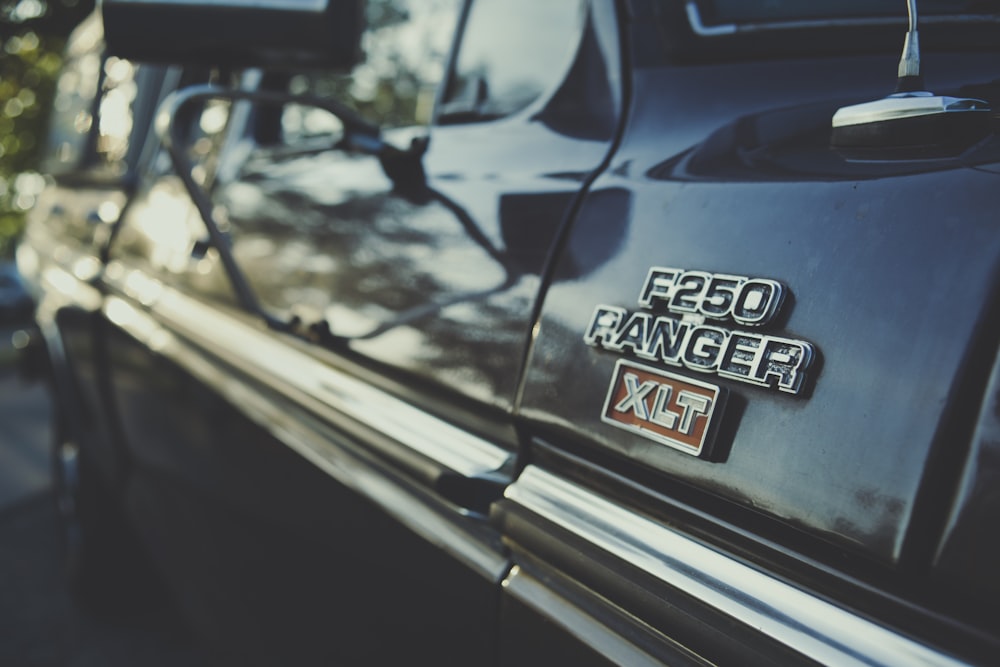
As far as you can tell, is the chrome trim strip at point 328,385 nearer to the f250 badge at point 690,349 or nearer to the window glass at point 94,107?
the f250 badge at point 690,349

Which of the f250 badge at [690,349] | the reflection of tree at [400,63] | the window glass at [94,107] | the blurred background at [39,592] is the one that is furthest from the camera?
the window glass at [94,107]

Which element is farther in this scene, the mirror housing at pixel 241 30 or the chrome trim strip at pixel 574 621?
the mirror housing at pixel 241 30

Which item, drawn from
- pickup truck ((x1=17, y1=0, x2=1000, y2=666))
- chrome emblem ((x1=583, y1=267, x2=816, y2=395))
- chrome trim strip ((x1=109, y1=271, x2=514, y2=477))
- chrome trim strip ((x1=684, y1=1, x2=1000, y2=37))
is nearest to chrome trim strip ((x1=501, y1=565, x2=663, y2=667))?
pickup truck ((x1=17, y1=0, x2=1000, y2=666))

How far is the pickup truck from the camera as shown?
0.72 meters

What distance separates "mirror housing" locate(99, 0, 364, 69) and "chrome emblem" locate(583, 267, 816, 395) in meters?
0.71

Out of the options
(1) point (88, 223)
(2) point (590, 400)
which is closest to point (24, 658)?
(1) point (88, 223)

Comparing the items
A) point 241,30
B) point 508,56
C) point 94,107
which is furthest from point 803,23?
point 94,107

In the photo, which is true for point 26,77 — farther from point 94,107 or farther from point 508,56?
point 508,56

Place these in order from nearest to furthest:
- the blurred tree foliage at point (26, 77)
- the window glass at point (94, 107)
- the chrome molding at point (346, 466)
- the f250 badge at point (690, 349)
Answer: the f250 badge at point (690, 349) < the chrome molding at point (346, 466) < the window glass at point (94, 107) < the blurred tree foliage at point (26, 77)

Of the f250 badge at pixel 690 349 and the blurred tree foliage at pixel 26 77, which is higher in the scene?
the blurred tree foliage at pixel 26 77

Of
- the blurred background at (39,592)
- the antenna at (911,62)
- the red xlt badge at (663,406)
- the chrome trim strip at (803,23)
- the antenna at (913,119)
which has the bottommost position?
the blurred background at (39,592)

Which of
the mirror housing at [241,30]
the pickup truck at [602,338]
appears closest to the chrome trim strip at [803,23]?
the pickup truck at [602,338]

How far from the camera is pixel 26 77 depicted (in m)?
17.0

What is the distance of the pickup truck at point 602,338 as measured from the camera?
0.72 m
